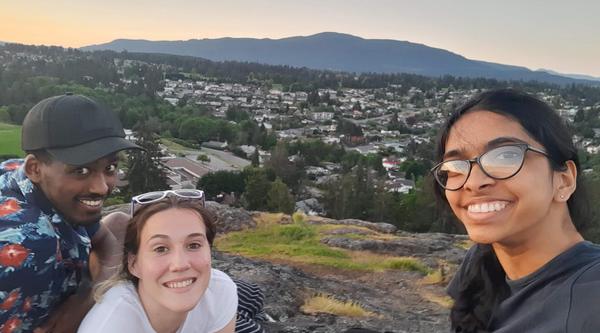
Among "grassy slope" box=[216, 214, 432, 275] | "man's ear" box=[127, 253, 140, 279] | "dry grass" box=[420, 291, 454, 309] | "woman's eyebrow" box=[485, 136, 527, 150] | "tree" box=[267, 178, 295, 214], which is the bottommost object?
"tree" box=[267, 178, 295, 214]

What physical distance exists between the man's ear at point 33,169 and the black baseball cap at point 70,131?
48 mm

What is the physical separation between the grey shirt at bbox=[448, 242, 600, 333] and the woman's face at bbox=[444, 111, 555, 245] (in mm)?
135

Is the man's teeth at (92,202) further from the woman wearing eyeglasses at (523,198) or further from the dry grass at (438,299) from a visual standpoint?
the dry grass at (438,299)

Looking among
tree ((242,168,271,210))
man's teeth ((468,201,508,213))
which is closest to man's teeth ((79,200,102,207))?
man's teeth ((468,201,508,213))

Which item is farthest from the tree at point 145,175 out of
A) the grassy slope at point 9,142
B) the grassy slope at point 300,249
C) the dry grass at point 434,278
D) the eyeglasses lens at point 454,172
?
the eyeglasses lens at point 454,172

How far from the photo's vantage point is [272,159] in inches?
1470

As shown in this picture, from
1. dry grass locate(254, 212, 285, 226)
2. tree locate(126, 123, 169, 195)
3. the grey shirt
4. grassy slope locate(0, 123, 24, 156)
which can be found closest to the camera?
the grey shirt

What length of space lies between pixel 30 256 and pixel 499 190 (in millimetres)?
1633

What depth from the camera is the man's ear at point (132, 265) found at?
2150 millimetres

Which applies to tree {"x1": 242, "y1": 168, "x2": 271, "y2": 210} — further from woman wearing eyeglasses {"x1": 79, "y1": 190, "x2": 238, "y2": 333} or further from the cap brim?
woman wearing eyeglasses {"x1": 79, "y1": 190, "x2": 238, "y2": 333}

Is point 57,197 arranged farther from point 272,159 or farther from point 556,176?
point 272,159

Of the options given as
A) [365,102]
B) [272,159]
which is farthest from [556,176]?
[365,102]

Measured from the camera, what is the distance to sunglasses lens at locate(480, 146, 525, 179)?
167 cm

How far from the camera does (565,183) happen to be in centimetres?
173
